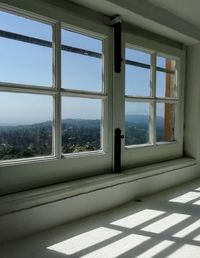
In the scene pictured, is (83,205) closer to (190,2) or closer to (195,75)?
(190,2)

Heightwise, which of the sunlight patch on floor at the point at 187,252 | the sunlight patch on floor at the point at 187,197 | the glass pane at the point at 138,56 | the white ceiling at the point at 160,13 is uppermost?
the white ceiling at the point at 160,13

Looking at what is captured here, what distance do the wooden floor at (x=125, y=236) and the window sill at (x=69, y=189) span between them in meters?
0.24

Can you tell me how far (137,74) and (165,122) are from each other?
0.93 metres

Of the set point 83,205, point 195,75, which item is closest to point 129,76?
point 195,75

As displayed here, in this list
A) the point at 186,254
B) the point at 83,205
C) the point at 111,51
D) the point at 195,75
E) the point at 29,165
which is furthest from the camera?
the point at 195,75

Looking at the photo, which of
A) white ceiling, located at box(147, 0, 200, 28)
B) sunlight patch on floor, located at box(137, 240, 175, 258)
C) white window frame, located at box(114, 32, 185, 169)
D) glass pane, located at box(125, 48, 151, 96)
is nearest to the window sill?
white window frame, located at box(114, 32, 185, 169)

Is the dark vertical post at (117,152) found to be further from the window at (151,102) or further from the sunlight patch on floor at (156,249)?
the sunlight patch on floor at (156,249)

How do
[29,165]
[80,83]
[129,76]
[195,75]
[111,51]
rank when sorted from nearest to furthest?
1. [29,165]
2. [80,83]
3. [111,51]
4. [129,76]
5. [195,75]

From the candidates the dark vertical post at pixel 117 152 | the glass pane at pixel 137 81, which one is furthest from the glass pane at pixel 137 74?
the dark vertical post at pixel 117 152

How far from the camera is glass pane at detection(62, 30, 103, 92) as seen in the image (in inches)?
104

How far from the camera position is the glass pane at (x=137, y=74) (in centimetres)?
330

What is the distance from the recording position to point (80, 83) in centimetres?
277

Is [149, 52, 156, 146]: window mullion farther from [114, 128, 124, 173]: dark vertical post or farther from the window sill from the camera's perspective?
[114, 128, 124, 173]: dark vertical post

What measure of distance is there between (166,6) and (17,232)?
8.89 ft
